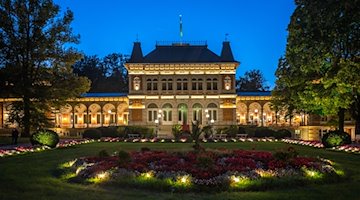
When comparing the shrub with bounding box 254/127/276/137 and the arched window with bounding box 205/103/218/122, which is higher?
the arched window with bounding box 205/103/218/122

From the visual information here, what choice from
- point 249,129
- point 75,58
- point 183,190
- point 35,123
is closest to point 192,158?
point 183,190

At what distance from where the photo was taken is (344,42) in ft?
76.3

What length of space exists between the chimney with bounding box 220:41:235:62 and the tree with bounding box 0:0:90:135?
893 inches

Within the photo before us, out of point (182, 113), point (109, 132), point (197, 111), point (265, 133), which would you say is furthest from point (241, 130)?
point (109, 132)

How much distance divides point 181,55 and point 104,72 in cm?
3515

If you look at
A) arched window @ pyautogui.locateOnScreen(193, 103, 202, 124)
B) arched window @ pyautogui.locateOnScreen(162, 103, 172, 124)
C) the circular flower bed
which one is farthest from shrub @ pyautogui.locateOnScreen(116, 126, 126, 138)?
the circular flower bed

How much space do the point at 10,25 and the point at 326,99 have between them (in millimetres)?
25214

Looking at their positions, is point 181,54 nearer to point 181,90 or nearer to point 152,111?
point 181,90

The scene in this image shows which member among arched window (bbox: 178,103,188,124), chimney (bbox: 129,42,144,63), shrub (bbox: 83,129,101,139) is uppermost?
chimney (bbox: 129,42,144,63)

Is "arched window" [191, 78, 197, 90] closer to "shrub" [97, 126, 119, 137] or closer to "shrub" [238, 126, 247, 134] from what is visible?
"shrub" [238, 126, 247, 134]

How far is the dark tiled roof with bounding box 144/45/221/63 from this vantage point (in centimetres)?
5375

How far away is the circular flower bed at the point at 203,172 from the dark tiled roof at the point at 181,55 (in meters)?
38.6

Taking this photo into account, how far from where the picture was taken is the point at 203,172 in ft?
41.1

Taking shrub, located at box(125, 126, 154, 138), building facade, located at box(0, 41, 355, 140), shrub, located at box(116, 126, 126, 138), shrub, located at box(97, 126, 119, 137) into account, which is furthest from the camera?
building facade, located at box(0, 41, 355, 140)
